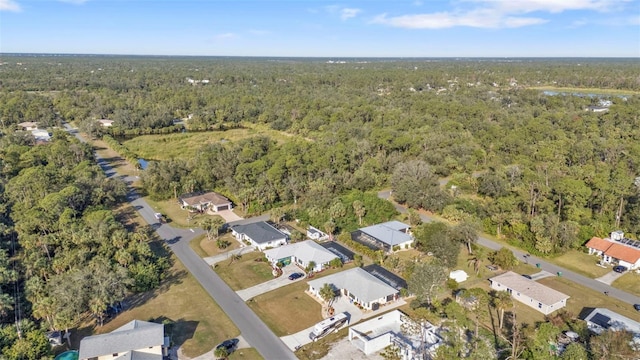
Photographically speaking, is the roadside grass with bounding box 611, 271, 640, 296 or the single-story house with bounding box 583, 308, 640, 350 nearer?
the single-story house with bounding box 583, 308, 640, 350

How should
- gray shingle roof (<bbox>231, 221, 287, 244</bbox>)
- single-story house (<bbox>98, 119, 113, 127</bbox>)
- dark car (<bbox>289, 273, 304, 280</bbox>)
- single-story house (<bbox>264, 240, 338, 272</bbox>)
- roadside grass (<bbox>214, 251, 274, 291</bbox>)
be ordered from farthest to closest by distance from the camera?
single-story house (<bbox>98, 119, 113, 127</bbox>), gray shingle roof (<bbox>231, 221, 287, 244</bbox>), single-story house (<bbox>264, 240, 338, 272</bbox>), dark car (<bbox>289, 273, 304, 280</bbox>), roadside grass (<bbox>214, 251, 274, 291</bbox>)

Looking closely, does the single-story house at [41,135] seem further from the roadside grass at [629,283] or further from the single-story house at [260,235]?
the roadside grass at [629,283]

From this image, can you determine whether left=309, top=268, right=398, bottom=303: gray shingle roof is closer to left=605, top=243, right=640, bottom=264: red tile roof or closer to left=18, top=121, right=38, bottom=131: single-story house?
left=605, top=243, right=640, bottom=264: red tile roof

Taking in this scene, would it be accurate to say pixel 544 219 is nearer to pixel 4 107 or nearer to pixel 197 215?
pixel 197 215

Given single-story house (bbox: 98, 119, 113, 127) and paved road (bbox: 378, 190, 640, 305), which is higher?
single-story house (bbox: 98, 119, 113, 127)

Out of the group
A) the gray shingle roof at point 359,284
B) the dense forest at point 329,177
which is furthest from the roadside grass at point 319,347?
the dense forest at point 329,177

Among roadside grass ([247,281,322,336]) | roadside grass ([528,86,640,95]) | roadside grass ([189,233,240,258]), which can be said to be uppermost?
roadside grass ([528,86,640,95])

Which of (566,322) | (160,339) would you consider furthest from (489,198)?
(160,339)

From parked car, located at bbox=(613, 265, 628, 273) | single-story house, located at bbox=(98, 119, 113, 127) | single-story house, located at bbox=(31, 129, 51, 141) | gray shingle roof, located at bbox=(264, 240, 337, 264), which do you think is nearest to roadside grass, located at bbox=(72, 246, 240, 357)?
gray shingle roof, located at bbox=(264, 240, 337, 264)
